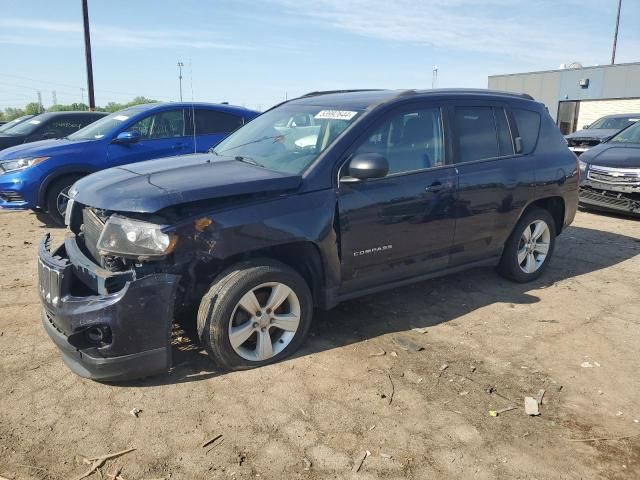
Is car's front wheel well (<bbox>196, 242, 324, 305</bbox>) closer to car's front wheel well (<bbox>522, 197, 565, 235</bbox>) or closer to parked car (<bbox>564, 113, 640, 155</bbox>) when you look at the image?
car's front wheel well (<bbox>522, 197, 565, 235</bbox>)

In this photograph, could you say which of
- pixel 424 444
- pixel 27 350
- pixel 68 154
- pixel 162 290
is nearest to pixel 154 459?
pixel 162 290

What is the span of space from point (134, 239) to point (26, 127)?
9.88 metres

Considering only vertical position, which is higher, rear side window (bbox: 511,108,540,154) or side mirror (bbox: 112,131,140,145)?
rear side window (bbox: 511,108,540,154)

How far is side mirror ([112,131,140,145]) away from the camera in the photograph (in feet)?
24.8

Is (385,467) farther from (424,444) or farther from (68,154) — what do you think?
(68,154)

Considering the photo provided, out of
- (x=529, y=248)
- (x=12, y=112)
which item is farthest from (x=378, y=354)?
(x=12, y=112)

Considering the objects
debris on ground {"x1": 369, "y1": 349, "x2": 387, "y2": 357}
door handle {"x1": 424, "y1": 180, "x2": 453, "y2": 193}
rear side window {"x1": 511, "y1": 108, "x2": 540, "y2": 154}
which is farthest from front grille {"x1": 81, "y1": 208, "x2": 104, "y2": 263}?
rear side window {"x1": 511, "y1": 108, "x2": 540, "y2": 154}

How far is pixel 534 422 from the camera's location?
2.98 meters

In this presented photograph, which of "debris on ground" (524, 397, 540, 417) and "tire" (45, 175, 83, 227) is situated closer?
"debris on ground" (524, 397, 540, 417)

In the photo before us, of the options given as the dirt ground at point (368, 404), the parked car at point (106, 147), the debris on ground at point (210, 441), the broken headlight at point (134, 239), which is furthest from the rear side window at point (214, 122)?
the debris on ground at point (210, 441)

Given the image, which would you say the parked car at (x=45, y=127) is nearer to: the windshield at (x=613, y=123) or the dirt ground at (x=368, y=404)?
the dirt ground at (x=368, y=404)

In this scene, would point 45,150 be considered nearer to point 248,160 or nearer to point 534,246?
point 248,160

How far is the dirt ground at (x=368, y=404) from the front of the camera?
2611mm

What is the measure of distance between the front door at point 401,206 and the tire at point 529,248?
1040 mm
